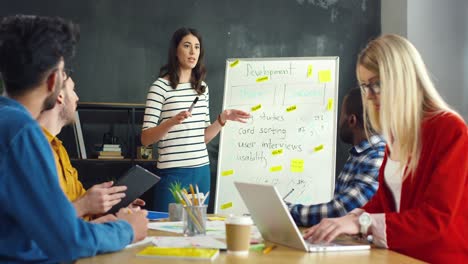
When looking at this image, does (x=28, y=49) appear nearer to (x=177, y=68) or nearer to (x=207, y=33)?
(x=177, y=68)

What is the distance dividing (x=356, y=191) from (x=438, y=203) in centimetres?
52

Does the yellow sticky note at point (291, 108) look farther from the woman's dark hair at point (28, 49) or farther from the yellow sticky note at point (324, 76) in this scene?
the woman's dark hair at point (28, 49)

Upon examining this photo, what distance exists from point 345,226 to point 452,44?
2.97 meters

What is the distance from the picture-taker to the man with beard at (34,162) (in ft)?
3.98

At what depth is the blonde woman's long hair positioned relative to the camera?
165 cm

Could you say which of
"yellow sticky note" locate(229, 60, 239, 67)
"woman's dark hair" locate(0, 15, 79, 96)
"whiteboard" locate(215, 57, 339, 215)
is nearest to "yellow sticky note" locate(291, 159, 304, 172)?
"whiteboard" locate(215, 57, 339, 215)

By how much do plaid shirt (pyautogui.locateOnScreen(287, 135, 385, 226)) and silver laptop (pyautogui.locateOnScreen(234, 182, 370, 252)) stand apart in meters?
0.36

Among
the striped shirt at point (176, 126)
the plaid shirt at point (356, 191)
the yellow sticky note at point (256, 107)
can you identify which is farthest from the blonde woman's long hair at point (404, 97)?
the yellow sticky note at point (256, 107)

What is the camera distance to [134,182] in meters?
2.00

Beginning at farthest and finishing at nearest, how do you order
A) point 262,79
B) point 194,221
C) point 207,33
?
point 207,33 < point 262,79 < point 194,221

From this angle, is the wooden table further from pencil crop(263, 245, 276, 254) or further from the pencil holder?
the pencil holder

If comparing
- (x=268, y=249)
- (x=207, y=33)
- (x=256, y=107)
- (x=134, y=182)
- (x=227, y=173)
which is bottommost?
(x=227, y=173)

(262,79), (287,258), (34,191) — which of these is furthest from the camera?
(262,79)

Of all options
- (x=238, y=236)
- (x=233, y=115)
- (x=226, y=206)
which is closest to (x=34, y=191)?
(x=238, y=236)
